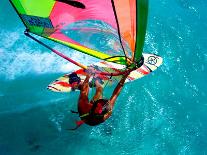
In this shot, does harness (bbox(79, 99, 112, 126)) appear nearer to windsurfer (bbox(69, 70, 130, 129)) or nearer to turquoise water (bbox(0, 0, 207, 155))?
windsurfer (bbox(69, 70, 130, 129))

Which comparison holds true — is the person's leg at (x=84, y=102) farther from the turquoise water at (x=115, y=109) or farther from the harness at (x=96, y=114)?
the turquoise water at (x=115, y=109)

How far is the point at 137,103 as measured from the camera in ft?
28.8

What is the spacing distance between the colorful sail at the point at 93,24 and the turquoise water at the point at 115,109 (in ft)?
7.84

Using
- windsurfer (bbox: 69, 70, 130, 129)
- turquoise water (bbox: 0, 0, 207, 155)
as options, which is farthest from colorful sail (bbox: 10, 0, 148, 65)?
turquoise water (bbox: 0, 0, 207, 155)

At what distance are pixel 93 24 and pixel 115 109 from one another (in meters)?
3.07

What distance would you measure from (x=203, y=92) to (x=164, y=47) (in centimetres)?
163

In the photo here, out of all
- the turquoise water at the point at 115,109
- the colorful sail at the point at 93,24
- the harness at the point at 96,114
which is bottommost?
the turquoise water at the point at 115,109

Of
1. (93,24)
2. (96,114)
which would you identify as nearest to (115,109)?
(93,24)

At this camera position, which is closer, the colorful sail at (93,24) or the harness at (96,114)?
the colorful sail at (93,24)

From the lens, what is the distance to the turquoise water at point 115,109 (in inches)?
316

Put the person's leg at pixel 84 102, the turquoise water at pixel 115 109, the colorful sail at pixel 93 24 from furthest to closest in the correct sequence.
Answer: the turquoise water at pixel 115 109 → the person's leg at pixel 84 102 → the colorful sail at pixel 93 24

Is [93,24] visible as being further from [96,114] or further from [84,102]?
[96,114]

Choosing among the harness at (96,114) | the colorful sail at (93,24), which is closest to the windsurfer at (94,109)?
the harness at (96,114)

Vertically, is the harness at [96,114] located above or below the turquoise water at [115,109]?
above
